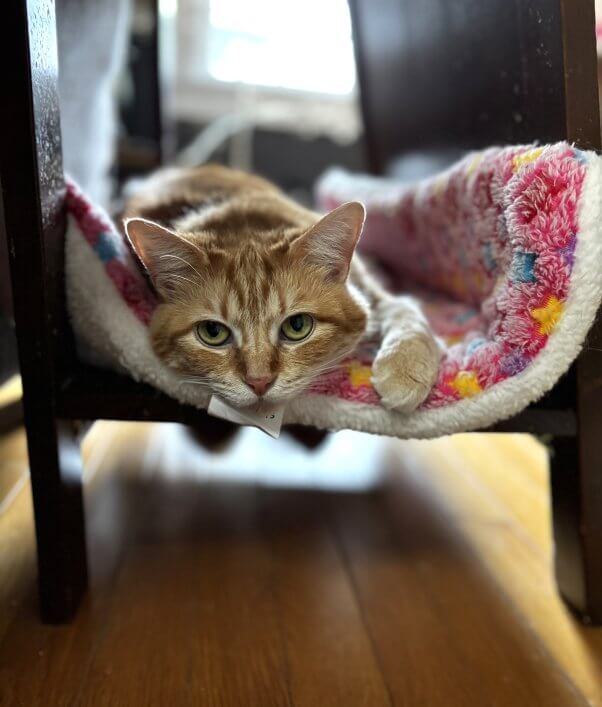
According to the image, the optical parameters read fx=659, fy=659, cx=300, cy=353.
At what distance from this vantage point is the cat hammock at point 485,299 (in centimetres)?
80

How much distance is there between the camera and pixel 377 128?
1.96 m

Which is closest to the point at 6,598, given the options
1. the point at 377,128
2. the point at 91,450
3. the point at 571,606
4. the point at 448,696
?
the point at 91,450

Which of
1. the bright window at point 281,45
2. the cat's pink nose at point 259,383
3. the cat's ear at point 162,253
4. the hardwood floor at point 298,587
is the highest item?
the bright window at point 281,45

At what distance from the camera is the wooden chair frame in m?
0.79

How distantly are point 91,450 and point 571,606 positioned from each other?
98 centimetres

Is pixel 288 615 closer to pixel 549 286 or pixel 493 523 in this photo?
pixel 493 523

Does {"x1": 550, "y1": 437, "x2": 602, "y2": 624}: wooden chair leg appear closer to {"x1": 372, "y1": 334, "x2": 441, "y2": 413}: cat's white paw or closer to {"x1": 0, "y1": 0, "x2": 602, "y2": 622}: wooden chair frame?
{"x1": 0, "y1": 0, "x2": 602, "y2": 622}: wooden chair frame

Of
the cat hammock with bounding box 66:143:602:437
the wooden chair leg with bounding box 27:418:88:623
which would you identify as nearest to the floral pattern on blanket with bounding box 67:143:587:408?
the cat hammock with bounding box 66:143:602:437

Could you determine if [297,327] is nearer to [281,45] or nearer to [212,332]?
[212,332]

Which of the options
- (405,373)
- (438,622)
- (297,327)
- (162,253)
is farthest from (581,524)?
(162,253)

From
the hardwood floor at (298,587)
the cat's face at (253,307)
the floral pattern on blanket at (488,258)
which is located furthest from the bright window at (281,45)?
the cat's face at (253,307)

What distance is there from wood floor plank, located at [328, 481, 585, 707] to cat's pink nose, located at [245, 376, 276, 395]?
1.26ft

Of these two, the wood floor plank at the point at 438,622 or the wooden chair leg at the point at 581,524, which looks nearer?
the wood floor plank at the point at 438,622

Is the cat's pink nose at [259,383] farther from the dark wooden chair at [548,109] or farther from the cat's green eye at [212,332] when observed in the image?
the dark wooden chair at [548,109]
